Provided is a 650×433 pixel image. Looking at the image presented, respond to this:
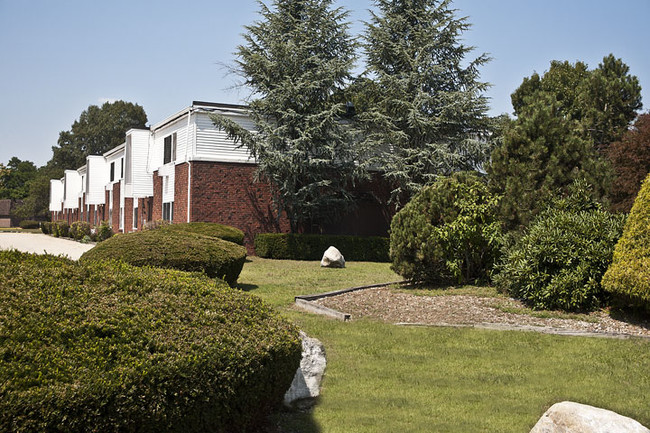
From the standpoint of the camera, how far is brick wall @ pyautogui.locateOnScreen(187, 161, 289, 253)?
25.1m

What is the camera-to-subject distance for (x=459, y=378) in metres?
7.08

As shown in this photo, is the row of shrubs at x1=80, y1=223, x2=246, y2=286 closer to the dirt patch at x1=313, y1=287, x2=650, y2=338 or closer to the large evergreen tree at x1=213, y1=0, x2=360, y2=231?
the dirt patch at x1=313, y1=287, x2=650, y2=338

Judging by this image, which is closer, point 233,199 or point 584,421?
point 584,421

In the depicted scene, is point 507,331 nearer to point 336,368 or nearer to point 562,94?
point 336,368

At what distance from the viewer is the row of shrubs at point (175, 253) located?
1123cm

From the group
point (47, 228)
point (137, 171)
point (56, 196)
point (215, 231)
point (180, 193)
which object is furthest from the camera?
point (56, 196)

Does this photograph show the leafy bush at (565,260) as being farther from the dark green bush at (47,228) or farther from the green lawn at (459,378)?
the dark green bush at (47,228)

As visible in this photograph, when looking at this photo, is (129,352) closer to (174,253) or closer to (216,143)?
(174,253)

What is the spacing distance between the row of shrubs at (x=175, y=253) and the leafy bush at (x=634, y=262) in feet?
22.6

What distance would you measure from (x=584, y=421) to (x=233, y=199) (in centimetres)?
2233

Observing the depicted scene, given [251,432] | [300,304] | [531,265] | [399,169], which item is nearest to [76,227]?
[399,169]

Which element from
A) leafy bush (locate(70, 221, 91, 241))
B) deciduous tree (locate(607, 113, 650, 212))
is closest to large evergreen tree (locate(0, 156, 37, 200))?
leafy bush (locate(70, 221, 91, 241))

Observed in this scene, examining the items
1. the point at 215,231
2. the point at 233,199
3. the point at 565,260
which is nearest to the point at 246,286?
the point at 215,231

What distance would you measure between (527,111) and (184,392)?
1162cm
